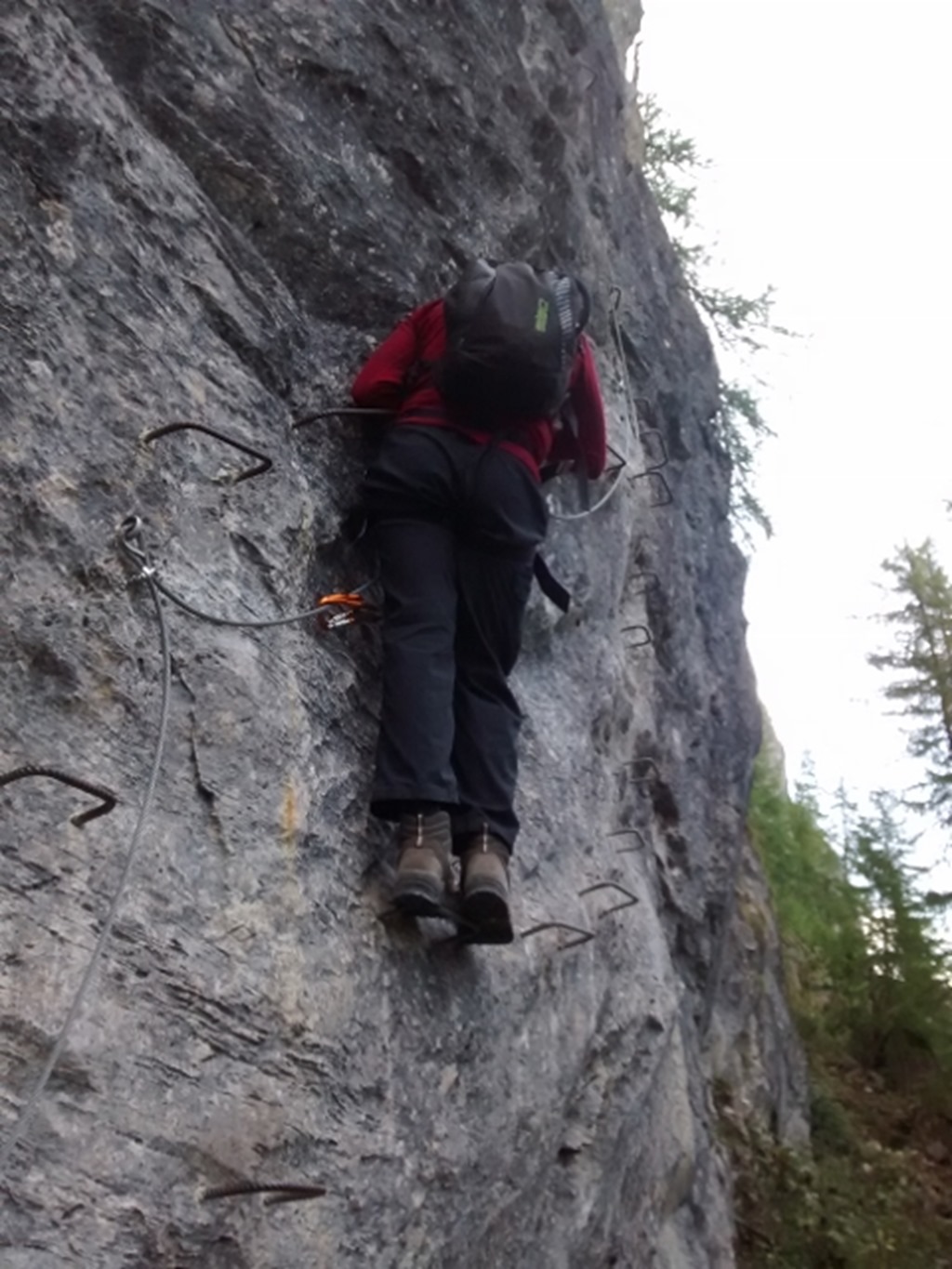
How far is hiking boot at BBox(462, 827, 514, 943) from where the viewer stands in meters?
3.97

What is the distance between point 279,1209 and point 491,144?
16.6 feet

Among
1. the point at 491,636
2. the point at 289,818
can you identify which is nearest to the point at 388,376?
the point at 491,636

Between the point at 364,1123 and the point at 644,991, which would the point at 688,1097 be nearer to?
the point at 644,991

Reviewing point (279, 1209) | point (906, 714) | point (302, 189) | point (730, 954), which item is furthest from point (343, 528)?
point (906, 714)

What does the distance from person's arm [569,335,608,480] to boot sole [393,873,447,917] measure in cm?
230

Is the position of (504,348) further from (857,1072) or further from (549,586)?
(857,1072)

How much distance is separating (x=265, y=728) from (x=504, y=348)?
167cm

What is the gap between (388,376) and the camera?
15.5 ft

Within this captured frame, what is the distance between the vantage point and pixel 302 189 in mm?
5031

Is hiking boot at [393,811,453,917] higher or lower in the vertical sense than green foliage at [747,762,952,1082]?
lower

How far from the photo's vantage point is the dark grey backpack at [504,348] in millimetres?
4484

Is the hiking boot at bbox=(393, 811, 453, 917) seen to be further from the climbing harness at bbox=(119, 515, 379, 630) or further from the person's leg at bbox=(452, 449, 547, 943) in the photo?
the climbing harness at bbox=(119, 515, 379, 630)

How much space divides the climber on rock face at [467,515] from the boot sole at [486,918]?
0.6 inches

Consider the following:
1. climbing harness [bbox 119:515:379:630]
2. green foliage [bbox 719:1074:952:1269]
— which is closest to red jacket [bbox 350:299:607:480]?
climbing harness [bbox 119:515:379:630]
